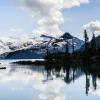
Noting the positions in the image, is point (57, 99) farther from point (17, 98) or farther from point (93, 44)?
point (93, 44)

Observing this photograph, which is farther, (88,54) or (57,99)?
(88,54)

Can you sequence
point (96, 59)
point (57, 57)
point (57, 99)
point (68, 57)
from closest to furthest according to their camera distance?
point (57, 99)
point (96, 59)
point (68, 57)
point (57, 57)

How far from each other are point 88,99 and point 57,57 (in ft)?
522

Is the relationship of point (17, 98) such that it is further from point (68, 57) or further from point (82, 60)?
point (68, 57)

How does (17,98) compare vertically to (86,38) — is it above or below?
below

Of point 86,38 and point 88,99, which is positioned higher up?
point 86,38

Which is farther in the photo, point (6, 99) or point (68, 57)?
point (68, 57)

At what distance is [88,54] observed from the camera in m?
161

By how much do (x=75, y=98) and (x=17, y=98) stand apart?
599 centimetres

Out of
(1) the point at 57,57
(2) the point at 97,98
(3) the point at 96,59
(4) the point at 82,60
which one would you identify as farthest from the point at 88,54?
(2) the point at 97,98

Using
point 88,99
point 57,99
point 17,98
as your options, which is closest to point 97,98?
point 88,99

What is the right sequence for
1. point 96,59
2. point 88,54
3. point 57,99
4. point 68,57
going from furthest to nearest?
1. point 68,57
2. point 88,54
3. point 96,59
4. point 57,99

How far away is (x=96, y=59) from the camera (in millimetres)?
145875

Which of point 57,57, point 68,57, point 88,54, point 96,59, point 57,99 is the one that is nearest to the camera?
point 57,99
